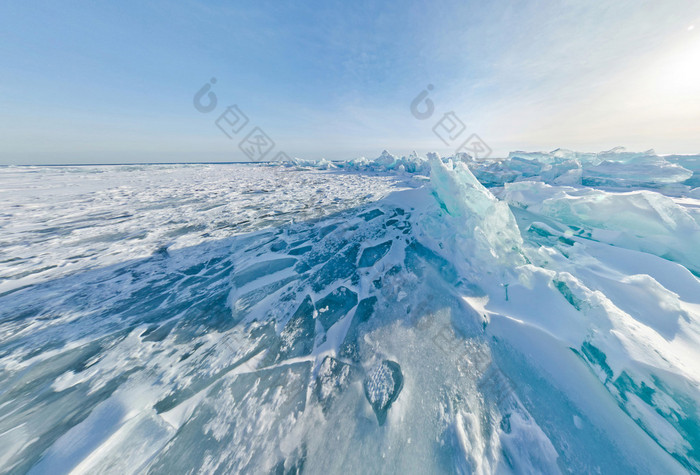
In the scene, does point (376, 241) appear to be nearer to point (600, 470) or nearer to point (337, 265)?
point (337, 265)

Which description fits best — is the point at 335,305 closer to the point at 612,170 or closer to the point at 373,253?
the point at 373,253

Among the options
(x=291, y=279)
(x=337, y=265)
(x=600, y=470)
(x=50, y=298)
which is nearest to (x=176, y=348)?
(x=291, y=279)

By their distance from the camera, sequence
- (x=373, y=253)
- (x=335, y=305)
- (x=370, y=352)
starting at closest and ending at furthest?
(x=370, y=352) → (x=335, y=305) → (x=373, y=253)

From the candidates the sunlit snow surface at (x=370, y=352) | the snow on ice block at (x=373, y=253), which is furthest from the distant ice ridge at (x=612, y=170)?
the sunlit snow surface at (x=370, y=352)

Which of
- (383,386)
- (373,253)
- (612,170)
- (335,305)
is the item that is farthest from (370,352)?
(612,170)

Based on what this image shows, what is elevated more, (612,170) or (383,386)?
(612,170)

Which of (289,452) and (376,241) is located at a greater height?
(376,241)

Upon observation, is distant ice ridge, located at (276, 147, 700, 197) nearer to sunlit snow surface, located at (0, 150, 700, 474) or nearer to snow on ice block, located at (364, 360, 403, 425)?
sunlit snow surface, located at (0, 150, 700, 474)

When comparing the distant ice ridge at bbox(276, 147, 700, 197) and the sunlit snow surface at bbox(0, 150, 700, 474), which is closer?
the sunlit snow surface at bbox(0, 150, 700, 474)

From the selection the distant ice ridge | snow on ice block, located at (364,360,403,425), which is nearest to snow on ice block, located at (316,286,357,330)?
snow on ice block, located at (364,360,403,425)
